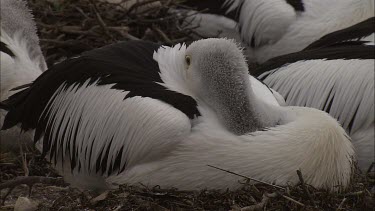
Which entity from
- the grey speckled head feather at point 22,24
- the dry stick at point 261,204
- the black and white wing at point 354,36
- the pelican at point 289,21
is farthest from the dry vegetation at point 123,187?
the black and white wing at point 354,36

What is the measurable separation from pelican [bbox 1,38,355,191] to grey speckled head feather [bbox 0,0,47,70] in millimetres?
1162

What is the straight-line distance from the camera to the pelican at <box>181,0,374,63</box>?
7023mm

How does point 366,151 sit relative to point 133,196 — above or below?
below

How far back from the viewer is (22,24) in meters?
6.11

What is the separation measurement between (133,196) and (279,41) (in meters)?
3.02

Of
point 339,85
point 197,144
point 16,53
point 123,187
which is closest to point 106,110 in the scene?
point 123,187

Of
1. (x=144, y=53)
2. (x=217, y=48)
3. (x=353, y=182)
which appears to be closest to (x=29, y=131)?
(x=144, y=53)

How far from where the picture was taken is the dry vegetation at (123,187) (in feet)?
14.7

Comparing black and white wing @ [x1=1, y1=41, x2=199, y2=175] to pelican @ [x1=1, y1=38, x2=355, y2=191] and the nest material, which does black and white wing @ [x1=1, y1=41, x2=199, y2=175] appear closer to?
pelican @ [x1=1, y1=38, x2=355, y2=191]

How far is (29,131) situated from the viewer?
5.16 meters

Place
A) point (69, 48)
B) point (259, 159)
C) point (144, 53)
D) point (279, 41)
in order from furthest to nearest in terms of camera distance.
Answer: point (279, 41) → point (69, 48) → point (144, 53) → point (259, 159)

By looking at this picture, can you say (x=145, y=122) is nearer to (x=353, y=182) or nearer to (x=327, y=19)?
(x=353, y=182)

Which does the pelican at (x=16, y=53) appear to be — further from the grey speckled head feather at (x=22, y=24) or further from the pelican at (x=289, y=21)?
the pelican at (x=289, y=21)

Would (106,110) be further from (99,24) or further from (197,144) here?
(99,24)
